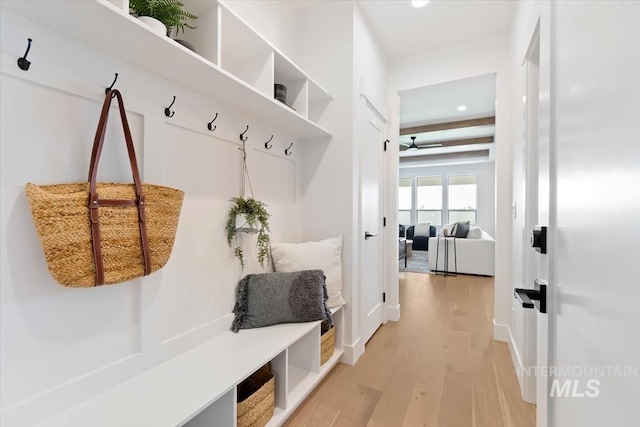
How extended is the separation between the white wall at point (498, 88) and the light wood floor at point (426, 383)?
1.37ft

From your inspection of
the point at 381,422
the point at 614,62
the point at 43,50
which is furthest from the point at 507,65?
the point at 43,50

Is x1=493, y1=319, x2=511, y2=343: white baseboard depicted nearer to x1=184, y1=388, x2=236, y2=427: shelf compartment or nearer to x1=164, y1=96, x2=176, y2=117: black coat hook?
x1=184, y1=388, x2=236, y2=427: shelf compartment

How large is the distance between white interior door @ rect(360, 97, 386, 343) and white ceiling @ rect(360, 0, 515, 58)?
735 mm

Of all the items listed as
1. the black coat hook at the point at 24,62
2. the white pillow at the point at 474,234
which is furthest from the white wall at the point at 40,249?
the white pillow at the point at 474,234

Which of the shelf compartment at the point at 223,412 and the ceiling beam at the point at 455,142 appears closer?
the shelf compartment at the point at 223,412

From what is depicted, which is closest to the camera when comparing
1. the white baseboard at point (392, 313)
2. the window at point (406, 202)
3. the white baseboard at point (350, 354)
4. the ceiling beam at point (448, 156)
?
the white baseboard at point (350, 354)

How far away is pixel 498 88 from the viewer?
8.38 feet

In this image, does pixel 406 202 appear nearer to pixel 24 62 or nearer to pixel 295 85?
pixel 295 85

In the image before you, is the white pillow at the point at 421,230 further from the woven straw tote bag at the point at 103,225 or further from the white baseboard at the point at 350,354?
the woven straw tote bag at the point at 103,225

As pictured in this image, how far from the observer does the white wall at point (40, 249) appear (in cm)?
82

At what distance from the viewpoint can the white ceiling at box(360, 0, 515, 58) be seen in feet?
7.34

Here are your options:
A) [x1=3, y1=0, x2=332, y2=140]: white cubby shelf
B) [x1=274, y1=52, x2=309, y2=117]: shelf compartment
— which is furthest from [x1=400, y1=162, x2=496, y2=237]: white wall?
[x1=274, y1=52, x2=309, y2=117]: shelf compartment

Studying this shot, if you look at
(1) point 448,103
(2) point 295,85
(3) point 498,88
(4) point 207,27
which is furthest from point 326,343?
(1) point 448,103

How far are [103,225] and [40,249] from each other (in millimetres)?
198
